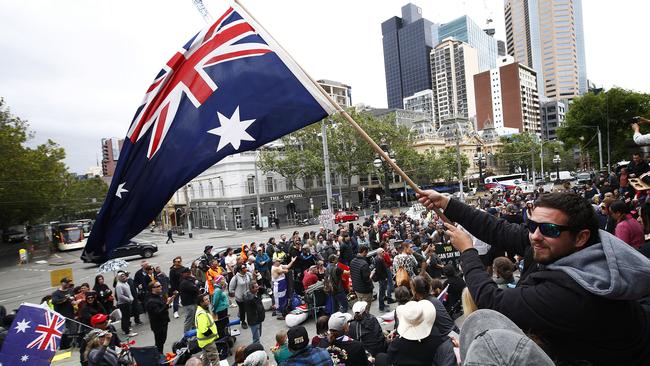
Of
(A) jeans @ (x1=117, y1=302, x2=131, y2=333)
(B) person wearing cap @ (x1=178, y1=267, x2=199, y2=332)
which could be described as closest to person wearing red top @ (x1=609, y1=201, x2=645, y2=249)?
(B) person wearing cap @ (x1=178, y1=267, x2=199, y2=332)

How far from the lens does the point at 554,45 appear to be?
147250mm

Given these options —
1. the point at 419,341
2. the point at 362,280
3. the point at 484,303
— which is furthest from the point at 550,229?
the point at 362,280

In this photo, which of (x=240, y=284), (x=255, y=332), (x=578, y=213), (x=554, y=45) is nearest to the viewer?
(x=578, y=213)

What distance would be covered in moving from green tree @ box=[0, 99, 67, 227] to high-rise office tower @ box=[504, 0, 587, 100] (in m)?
166

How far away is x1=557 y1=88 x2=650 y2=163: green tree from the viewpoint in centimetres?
4047

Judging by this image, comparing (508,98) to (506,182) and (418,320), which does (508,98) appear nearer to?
(506,182)

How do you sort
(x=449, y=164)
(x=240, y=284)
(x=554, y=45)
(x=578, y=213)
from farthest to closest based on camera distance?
(x=554, y=45) → (x=449, y=164) → (x=240, y=284) → (x=578, y=213)

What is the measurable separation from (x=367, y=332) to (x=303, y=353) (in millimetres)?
1430

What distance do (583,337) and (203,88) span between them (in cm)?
445

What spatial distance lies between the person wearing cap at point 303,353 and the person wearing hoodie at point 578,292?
9.41 ft

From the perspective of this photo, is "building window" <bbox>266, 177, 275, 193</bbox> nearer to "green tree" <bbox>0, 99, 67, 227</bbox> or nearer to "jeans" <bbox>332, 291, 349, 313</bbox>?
"green tree" <bbox>0, 99, 67, 227</bbox>

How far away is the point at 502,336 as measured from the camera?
4.08 ft

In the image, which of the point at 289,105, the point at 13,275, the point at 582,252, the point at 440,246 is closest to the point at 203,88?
the point at 289,105

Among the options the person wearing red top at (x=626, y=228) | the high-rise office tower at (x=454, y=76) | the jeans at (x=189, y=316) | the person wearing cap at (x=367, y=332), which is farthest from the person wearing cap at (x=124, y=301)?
the high-rise office tower at (x=454, y=76)
